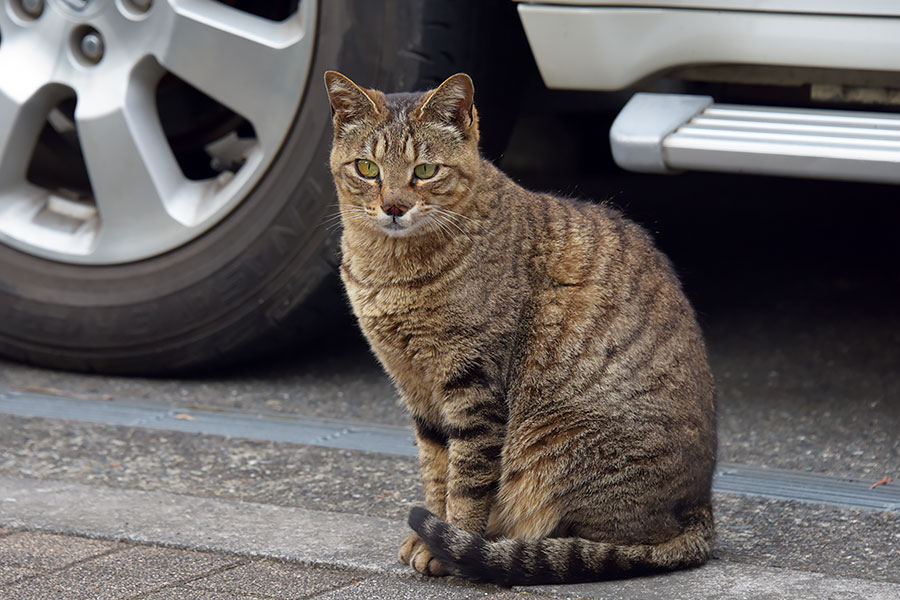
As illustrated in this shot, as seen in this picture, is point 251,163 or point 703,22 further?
point 251,163

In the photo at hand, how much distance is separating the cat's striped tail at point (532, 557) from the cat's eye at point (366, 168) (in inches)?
27.5

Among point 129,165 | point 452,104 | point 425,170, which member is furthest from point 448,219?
point 129,165

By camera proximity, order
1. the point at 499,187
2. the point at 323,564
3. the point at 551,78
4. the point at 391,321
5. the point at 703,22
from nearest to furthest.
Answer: the point at 323,564 < the point at 391,321 < the point at 499,187 < the point at 703,22 < the point at 551,78

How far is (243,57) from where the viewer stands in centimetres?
314

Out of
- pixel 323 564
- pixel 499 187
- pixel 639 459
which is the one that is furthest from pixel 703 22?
pixel 323 564

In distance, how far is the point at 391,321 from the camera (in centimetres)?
239

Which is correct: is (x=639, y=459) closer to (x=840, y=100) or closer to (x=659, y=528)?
(x=659, y=528)

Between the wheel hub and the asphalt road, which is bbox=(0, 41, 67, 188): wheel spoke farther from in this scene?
the asphalt road

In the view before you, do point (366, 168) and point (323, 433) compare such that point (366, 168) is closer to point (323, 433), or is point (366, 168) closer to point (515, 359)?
point (515, 359)

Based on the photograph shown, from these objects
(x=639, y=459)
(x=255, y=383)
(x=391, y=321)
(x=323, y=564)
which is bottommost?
(x=255, y=383)

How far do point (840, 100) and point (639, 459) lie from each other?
45.9 inches

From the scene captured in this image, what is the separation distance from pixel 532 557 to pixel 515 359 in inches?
16.3

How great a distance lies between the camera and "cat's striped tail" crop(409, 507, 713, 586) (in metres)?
2.12

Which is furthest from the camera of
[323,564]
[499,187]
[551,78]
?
[551,78]
